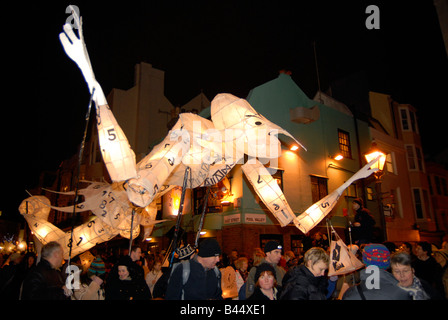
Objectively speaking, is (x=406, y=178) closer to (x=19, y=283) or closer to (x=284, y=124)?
(x=284, y=124)

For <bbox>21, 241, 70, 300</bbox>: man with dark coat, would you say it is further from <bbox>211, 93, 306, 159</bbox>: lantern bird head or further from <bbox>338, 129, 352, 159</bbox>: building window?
<bbox>338, 129, 352, 159</bbox>: building window

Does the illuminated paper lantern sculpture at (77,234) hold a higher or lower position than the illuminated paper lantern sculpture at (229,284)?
higher

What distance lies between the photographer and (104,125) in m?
4.45

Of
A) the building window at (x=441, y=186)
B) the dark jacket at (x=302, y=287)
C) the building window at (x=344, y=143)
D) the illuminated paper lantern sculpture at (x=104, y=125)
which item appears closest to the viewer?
the dark jacket at (x=302, y=287)

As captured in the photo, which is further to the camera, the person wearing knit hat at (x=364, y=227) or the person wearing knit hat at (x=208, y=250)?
the person wearing knit hat at (x=364, y=227)

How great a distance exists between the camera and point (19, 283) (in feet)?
16.3

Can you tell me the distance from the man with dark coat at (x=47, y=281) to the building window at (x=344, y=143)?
18241 millimetres

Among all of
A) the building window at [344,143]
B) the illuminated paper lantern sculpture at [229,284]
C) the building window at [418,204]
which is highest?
the building window at [344,143]

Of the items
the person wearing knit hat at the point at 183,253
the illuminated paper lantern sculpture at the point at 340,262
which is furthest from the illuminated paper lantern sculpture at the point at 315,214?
the person wearing knit hat at the point at 183,253

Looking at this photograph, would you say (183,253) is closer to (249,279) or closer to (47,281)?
(249,279)

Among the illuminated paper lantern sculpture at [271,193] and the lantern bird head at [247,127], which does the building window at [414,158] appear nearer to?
the illuminated paper lantern sculpture at [271,193]

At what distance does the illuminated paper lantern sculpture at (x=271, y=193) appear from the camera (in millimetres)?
6211

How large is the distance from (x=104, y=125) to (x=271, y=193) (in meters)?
3.53
